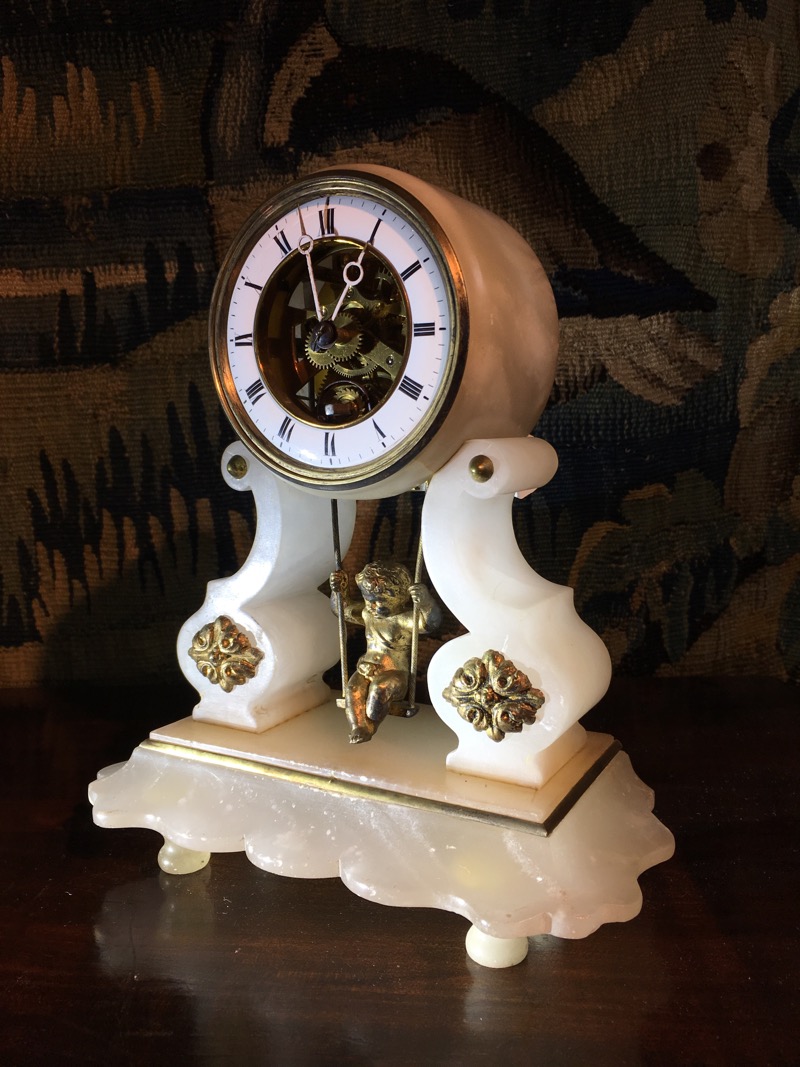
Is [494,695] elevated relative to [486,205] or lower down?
lower down

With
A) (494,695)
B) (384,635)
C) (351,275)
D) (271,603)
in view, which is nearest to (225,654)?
(271,603)

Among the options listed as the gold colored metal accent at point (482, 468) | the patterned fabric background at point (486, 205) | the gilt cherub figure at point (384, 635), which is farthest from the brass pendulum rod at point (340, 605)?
the patterned fabric background at point (486, 205)

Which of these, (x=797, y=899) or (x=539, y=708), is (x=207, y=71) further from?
(x=797, y=899)

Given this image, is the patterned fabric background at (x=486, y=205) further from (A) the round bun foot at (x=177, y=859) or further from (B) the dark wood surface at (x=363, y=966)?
(A) the round bun foot at (x=177, y=859)

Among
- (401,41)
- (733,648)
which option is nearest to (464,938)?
(733,648)

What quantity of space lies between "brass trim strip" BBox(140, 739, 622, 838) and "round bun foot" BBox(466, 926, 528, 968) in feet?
0.30

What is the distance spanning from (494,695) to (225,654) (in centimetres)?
32

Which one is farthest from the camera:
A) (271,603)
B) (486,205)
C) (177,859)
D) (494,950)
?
(486,205)

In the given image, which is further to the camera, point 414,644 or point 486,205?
point 486,205

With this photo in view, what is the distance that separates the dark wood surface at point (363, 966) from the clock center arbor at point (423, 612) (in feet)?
0.17

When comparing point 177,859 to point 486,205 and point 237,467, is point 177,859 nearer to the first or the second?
point 237,467

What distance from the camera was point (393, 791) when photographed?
84 cm

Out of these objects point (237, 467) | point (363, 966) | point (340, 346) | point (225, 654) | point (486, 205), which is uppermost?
point (486, 205)

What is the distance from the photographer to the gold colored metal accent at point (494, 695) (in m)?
0.81
